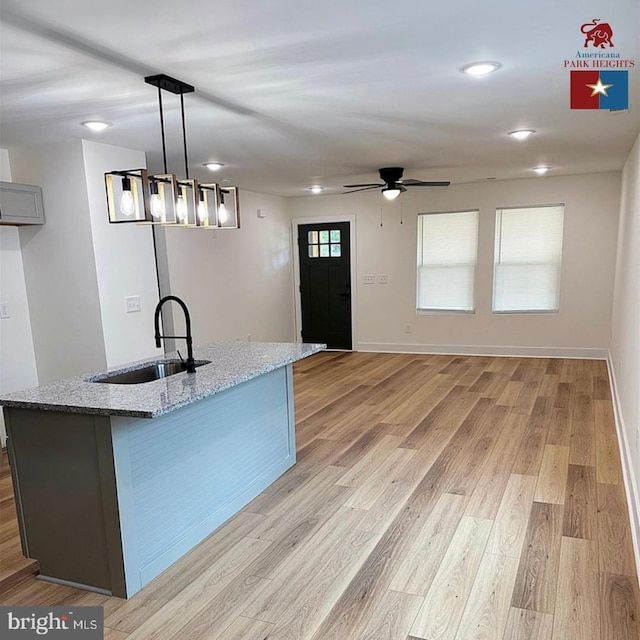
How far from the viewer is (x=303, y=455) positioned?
3770mm

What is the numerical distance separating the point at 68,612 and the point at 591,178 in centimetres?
676

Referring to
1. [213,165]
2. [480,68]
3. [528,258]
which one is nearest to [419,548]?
[480,68]

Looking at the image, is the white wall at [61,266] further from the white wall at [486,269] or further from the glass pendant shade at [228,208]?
the white wall at [486,269]

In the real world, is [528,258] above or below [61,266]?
below

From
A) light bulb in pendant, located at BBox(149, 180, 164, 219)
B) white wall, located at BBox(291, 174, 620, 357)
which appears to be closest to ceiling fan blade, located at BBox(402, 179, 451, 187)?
white wall, located at BBox(291, 174, 620, 357)

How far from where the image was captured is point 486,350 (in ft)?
23.1

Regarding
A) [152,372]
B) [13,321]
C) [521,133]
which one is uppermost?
[521,133]

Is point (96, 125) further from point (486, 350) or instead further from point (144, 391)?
point (486, 350)

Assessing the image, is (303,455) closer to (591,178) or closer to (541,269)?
(541,269)

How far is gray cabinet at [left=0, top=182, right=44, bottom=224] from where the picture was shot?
144 inches

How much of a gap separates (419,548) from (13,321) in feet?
11.6

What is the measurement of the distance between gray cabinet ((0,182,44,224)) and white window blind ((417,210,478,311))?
16.0 feet

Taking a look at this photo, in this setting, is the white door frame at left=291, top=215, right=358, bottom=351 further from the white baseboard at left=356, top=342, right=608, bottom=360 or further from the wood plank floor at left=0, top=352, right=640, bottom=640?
the wood plank floor at left=0, top=352, right=640, bottom=640

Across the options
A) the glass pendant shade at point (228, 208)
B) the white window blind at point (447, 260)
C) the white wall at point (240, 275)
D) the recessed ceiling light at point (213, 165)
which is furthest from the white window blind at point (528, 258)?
the glass pendant shade at point (228, 208)
